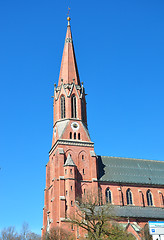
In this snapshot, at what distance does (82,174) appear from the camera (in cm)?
5959

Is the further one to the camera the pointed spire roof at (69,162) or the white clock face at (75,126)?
the white clock face at (75,126)

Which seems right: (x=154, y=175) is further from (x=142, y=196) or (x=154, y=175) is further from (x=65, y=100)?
(x=65, y=100)

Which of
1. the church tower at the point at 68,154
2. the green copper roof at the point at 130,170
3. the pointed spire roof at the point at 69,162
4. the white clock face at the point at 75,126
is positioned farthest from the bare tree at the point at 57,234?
the white clock face at the point at 75,126

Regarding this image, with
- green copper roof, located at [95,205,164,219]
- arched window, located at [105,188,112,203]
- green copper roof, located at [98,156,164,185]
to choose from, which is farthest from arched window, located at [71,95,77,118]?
green copper roof, located at [95,205,164,219]

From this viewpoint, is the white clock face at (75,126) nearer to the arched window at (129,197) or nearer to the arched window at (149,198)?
the arched window at (129,197)

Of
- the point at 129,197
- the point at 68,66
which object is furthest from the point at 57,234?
the point at 68,66

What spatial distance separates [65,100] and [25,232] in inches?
1165

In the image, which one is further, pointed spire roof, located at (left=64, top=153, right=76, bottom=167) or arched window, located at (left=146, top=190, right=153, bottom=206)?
arched window, located at (left=146, top=190, right=153, bottom=206)

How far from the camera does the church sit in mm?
55906

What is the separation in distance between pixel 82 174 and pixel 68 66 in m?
26.6

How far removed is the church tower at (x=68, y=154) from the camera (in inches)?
2175

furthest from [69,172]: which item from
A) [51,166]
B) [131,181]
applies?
[131,181]

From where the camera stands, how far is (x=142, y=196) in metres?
63.9

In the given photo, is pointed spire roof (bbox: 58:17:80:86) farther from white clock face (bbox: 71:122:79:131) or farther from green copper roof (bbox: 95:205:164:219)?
green copper roof (bbox: 95:205:164:219)
